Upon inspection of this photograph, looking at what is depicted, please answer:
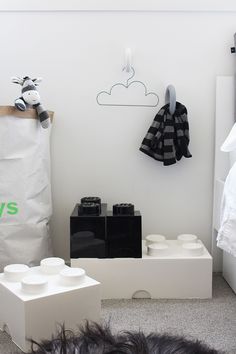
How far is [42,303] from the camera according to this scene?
1.48 meters

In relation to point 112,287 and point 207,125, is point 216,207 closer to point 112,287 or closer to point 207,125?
point 207,125

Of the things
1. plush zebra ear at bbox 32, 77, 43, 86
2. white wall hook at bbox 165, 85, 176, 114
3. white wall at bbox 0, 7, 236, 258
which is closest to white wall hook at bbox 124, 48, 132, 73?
white wall at bbox 0, 7, 236, 258

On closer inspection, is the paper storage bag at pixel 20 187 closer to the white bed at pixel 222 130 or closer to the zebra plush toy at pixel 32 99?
the zebra plush toy at pixel 32 99

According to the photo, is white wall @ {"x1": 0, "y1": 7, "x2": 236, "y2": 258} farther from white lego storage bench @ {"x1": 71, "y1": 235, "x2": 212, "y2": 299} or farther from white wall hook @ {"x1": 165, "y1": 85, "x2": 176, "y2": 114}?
white lego storage bench @ {"x1": 71, "y1": 235, "x2": 212, "y2": 299}

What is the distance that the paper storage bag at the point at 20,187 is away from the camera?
1.91 meters

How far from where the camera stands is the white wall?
221cm

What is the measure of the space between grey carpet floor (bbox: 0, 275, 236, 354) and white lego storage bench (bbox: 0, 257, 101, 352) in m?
0.09

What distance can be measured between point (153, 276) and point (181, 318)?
0.86ft

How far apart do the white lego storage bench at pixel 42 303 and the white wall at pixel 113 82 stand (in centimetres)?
73

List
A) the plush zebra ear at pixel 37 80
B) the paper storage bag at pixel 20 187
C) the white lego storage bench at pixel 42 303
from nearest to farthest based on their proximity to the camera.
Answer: the white lego storage bench at pixel 42 303, the paper storage bag at pixel 20 187, the plush zebra ear at pixel 37 80

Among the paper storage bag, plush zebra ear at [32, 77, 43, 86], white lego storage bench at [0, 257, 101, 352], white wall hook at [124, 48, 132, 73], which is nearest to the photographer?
white lego storage bench at [0, 257, 101, 352]

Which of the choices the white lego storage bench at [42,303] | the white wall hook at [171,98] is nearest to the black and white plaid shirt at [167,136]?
the white wall hook at [171,98]

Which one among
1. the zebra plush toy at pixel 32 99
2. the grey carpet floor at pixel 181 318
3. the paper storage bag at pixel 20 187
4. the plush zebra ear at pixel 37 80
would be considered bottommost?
the grey carpet floor at pixel 181 318

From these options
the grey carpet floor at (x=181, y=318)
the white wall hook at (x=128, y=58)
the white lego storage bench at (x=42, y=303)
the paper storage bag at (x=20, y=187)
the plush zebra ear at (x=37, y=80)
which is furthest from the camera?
the white wall hook at (x=128, y=58)
